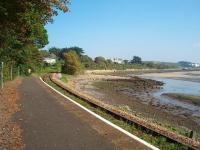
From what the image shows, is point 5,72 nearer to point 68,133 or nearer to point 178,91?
point 68,133

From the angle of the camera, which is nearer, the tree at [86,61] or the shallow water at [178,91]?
the shallow water at [178,91]

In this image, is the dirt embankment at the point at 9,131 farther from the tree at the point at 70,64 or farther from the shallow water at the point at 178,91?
the tree at the point at 70,64

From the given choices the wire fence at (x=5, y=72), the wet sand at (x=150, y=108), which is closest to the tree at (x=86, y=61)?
the wet sand at (x=150, y=108)

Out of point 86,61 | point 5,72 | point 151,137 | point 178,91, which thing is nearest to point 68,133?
point 151,137

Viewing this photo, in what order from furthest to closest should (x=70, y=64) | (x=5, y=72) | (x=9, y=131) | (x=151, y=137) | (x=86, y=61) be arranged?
(x=86, y=61), (x=70, y=64), (x=5, y=72), (x=9, y=131), (x=151, y=137)

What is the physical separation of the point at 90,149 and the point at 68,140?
118 cm

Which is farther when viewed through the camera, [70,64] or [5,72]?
[70,64]

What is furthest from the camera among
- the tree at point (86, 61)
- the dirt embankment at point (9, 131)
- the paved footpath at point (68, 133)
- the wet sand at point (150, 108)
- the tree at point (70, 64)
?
the tree at point (86, 61)

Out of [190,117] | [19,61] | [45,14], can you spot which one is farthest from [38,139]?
[19,61]

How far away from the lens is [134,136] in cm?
1027

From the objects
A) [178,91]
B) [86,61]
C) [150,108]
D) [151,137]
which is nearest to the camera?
[151,137]

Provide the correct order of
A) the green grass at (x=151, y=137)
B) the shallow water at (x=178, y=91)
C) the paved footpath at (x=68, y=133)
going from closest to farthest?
the paved footpath at (x=68, y=133), the green grass at (x=151, y=137), the shallow water at (x=178, y=91)

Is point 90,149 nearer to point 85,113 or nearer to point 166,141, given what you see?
point 166,141

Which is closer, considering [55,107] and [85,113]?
[85,113]
